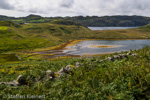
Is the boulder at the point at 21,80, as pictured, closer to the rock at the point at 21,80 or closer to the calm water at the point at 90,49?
the rock at the point at 21,80

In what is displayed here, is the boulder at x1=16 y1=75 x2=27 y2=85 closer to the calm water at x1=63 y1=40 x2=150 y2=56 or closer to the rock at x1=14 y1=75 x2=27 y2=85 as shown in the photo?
the rock at x1=14 y1=75 x2=27 y2=85

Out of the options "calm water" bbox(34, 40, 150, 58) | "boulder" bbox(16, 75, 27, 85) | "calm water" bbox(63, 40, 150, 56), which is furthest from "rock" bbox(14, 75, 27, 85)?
"calm water" bbox(63, 40, 150, 56)

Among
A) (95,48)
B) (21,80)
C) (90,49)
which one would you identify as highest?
(21,80)

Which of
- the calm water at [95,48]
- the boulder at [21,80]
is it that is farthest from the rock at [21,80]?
the calm water at [95,48]

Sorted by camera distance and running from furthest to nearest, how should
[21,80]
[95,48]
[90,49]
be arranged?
[95,48]
[90,49]
[21,80]

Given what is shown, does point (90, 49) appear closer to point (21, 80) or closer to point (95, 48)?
point (95, 48)

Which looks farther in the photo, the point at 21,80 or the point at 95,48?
the point at 95,48

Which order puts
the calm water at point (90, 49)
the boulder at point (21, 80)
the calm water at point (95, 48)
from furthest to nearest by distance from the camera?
the calm water at point (95, 48), the calm water at point (90, 49), the boulder at point (21, 80)

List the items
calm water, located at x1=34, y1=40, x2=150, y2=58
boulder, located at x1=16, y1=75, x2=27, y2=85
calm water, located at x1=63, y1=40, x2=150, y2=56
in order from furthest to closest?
1. calm water, located at x1=63, y1=40, x2=150, y2=56
2. calm water, located at x1=34, y1=40, x2=150, y2=58
3. boulder, located at x1=16, y1=75, x2=27, y2=85

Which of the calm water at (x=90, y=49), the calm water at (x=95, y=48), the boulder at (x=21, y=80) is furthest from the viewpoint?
the calm water at (x=95, y=48)

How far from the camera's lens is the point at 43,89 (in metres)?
12.9

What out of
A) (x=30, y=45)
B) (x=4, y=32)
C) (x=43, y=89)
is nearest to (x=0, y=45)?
(x=30, y=45)

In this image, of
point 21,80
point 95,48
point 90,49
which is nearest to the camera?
point 21,80

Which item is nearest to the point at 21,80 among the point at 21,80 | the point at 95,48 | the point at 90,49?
the point at 21,80
